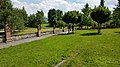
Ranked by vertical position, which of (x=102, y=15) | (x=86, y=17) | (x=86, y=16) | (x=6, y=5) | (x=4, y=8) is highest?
(x=6, y=5)

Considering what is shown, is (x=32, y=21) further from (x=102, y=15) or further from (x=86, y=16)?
(x=102, y=15)

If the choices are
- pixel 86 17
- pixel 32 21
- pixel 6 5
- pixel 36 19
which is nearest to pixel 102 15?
pixel 6 5

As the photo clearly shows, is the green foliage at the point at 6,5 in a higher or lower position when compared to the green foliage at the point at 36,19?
higher

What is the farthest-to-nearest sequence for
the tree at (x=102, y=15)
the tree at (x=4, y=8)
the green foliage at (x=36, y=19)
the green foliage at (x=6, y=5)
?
the green foliage at (x=36, y=19) → the green foliage at (x=6, y=5) → the tree at (x=4, y=8) → the tree at (x=102, y=15)

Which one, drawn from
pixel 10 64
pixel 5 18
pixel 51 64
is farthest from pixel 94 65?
pixel 5 18

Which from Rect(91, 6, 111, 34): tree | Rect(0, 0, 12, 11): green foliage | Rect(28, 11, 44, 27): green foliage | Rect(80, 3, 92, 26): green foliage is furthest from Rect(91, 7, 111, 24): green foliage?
Rect(28, 11, 44, 27): green foliage

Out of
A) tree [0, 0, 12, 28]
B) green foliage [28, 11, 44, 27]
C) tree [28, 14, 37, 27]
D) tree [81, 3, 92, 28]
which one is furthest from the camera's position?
tree [28, 14, 37, 27]

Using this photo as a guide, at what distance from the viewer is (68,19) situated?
55562 millimetres

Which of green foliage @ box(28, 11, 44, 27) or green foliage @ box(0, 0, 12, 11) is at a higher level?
green foliage @ box(0, 0, 12, 11)

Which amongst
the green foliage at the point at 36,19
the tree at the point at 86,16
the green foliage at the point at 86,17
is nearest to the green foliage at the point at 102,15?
the green foliage at the point at 86,17

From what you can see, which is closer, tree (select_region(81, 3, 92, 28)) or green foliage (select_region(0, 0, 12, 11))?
green foliage (select_region(0, 0, 12, 11))

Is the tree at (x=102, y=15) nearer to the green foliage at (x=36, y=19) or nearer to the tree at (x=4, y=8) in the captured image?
the tree at (x=4, y=8)

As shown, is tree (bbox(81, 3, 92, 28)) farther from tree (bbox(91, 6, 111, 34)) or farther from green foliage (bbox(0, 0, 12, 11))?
tree (bbox(91, 6, 111, 34))

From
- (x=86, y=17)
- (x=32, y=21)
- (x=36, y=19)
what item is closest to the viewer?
(x=86, y=17)
